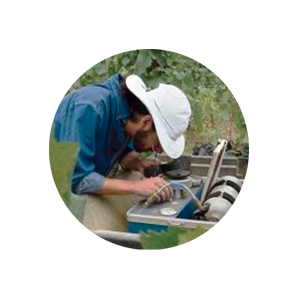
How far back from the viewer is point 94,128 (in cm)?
189

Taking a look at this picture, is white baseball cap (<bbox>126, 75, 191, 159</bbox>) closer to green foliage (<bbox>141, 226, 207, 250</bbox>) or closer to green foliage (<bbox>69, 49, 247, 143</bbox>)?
green foliage (<bbox>69, 49, 247, 143</bbox>)

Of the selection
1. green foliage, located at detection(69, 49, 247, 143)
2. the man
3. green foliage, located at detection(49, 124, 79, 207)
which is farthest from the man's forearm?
green foliage, located at detection(69, 49, 247, 143)

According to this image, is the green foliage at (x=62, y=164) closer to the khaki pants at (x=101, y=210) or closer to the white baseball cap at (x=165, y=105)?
the khaki pants at (x=101, y=210)

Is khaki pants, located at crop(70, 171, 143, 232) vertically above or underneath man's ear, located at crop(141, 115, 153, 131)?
underneath

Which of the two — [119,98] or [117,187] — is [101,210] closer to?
[117,187]

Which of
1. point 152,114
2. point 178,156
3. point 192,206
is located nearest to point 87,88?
point 152,114

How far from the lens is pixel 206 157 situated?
1.93 m

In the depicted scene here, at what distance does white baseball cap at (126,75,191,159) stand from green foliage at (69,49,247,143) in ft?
0.06

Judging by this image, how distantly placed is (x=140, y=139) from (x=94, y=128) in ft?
0.48

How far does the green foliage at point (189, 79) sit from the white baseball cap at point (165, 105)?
2 cm

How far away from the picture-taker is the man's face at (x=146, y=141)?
1.92m

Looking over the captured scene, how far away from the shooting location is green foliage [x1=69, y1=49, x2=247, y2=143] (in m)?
1.91

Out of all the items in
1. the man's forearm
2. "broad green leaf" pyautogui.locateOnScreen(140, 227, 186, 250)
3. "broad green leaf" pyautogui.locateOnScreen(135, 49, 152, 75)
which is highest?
"broad green leaf" pyautogui.locateOnScreen(135, 49, 152, 75)

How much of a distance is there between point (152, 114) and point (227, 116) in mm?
229
